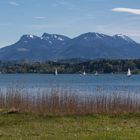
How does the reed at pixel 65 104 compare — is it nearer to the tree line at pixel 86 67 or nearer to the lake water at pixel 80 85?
the lake water at pixel 80 85

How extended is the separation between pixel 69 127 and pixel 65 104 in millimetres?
6808

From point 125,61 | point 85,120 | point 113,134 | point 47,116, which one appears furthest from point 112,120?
point 125,61

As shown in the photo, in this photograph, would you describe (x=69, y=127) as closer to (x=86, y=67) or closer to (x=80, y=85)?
(x=80, y=85)

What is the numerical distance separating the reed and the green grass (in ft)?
5.59

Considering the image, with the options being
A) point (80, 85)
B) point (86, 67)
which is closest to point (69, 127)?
point (80, 85)

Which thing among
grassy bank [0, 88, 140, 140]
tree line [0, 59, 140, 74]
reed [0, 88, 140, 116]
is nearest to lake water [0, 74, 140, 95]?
reed [0, 88, 140, 116]

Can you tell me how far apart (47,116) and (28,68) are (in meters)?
144

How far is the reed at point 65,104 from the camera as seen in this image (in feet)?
80.0

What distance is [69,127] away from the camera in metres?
18.0

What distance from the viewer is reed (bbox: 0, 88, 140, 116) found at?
2438 centimetres

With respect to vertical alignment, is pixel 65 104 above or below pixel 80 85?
above

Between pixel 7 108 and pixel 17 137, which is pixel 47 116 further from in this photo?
pixel 17 137

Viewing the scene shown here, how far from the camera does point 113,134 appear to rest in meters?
14.7

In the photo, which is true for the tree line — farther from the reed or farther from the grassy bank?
the grassy bank
